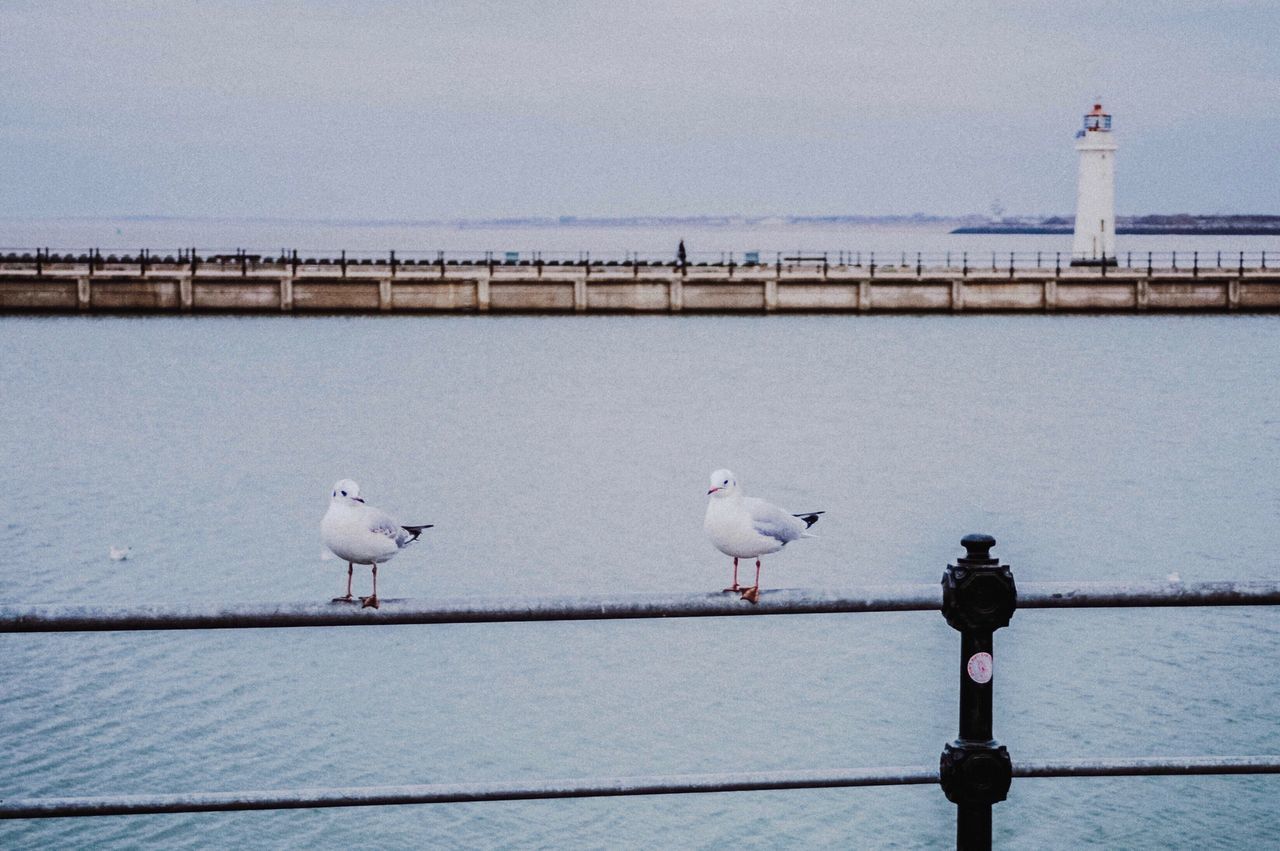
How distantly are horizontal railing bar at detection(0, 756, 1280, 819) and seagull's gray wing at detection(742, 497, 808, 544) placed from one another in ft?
8.64

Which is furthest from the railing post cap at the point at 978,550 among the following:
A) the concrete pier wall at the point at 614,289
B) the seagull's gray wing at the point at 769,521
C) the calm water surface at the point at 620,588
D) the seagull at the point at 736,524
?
the concrete pier wall at the point at 614,289

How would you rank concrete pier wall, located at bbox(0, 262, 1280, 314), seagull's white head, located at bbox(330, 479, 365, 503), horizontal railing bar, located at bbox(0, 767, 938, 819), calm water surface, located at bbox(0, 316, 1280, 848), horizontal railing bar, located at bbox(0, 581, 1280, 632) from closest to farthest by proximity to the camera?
horizontal railing bar, located at bbox(0, 581, 1280, 632) < horizontal railing bar, located at bbox(0, 767, 938, 819) < seagull's white head, located at bbox(330, 479, 365, 503) < calm water surface, located at bbox(0, 316, 1280, 848) < concrete pier wall, located at bbox(0, 262, 1280, 314)

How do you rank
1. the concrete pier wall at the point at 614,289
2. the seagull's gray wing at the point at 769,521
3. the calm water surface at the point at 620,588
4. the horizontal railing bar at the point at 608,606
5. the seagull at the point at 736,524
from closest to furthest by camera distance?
1. the horizontal railing bar at the point at 608,606
2. the seagull at the point at 736,524
3. the seagull's gray wing at the point at 769,521
4. the calm water surface at the point at 620,588
5. the concrete pier wall at the point at 614,289

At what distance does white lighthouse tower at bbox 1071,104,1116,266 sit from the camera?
311 feet

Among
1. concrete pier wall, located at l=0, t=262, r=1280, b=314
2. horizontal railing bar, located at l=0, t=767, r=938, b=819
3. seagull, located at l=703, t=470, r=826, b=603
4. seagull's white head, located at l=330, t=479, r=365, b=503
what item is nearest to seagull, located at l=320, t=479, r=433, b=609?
seagull's white head, located at l=330, t=479, r=365, b=503

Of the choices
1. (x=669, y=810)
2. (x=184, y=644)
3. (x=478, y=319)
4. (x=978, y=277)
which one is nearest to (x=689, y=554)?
(x=184, y=644)

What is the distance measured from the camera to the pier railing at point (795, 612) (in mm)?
2799

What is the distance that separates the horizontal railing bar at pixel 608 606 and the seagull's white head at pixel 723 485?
2715mm

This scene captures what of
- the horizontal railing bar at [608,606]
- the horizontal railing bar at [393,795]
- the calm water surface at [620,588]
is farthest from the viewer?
the calm water surface at [620,588]

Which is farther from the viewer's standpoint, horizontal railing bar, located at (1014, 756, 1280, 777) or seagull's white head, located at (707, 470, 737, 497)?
seagull's white head, located at (707, 470, 737, 497)

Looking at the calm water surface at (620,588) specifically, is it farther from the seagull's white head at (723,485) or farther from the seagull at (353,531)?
the seagull's white head at (723,485)

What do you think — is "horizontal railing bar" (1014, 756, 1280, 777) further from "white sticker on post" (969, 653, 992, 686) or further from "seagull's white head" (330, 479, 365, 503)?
"seagull's white head" (330, 479, 365, 503)

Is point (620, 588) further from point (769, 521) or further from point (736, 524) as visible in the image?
point (736, 524)

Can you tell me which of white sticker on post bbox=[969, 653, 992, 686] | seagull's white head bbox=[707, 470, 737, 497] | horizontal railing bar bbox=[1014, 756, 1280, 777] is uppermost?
seagull's white head bbox=[707, 470, 737, 497]
